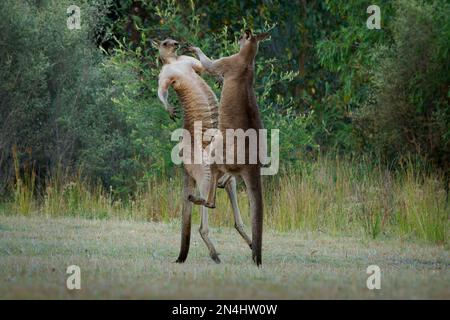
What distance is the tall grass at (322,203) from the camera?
47.7 ft

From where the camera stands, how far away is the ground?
7953mm

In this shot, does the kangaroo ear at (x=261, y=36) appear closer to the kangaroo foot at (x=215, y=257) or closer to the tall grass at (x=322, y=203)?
the kangaroo foot at (x=215, y=257)

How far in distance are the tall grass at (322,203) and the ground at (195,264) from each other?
2.64 ft

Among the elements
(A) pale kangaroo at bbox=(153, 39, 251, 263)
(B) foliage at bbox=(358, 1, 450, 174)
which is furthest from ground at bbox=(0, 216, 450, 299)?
(B) foliage at bbox=(358, 1, 450, 174)

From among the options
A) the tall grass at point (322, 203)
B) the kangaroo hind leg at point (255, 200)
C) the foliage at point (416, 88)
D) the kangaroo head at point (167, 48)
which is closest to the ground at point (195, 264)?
the kangaroo hind leg at point (255, 200)

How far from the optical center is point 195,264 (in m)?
10.3

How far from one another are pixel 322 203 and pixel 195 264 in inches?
231

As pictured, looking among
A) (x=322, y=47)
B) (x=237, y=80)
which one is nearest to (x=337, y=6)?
(x=322, y=47)

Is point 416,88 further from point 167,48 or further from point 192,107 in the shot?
point 192,107

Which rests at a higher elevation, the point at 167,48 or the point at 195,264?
the point at 167,48

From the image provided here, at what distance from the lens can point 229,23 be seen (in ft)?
79.9

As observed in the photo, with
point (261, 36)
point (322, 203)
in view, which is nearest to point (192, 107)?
point (261, 36)
